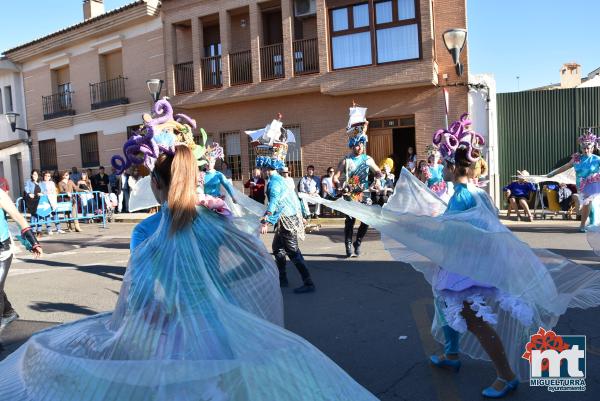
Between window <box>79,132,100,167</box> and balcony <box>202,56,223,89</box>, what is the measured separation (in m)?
6.92

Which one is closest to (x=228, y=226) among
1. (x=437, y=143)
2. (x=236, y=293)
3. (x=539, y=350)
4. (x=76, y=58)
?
(x=236, y=293)

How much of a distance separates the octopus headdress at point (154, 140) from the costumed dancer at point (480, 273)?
1290 mm

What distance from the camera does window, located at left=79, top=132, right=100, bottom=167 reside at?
22875 mm

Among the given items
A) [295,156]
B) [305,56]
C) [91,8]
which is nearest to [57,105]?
[91,8]

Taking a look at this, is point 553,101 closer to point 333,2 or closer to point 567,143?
point 567,143

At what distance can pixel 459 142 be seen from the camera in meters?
3.70

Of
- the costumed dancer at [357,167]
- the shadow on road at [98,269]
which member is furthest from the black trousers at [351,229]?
the shadow on road at [98,269]

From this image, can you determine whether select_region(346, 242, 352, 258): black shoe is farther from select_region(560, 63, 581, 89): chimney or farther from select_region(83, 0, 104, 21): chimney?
select_region(83, 0, 104, 21): chimney

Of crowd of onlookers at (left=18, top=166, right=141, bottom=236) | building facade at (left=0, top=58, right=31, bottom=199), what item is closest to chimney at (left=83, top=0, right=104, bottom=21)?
building facade at (left=0, top=58, right=31, bottom=199)

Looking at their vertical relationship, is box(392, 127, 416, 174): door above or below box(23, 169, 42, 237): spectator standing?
above

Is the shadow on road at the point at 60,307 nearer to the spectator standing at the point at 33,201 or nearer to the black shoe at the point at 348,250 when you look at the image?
the black shoe at the point at 348,250

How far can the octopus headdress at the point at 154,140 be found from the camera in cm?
307

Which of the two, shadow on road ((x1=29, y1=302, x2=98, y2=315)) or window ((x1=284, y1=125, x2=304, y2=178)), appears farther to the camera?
window ((x1=284, y1=125, x2=304, y2=178))

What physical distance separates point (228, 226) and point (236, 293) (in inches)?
16.8
